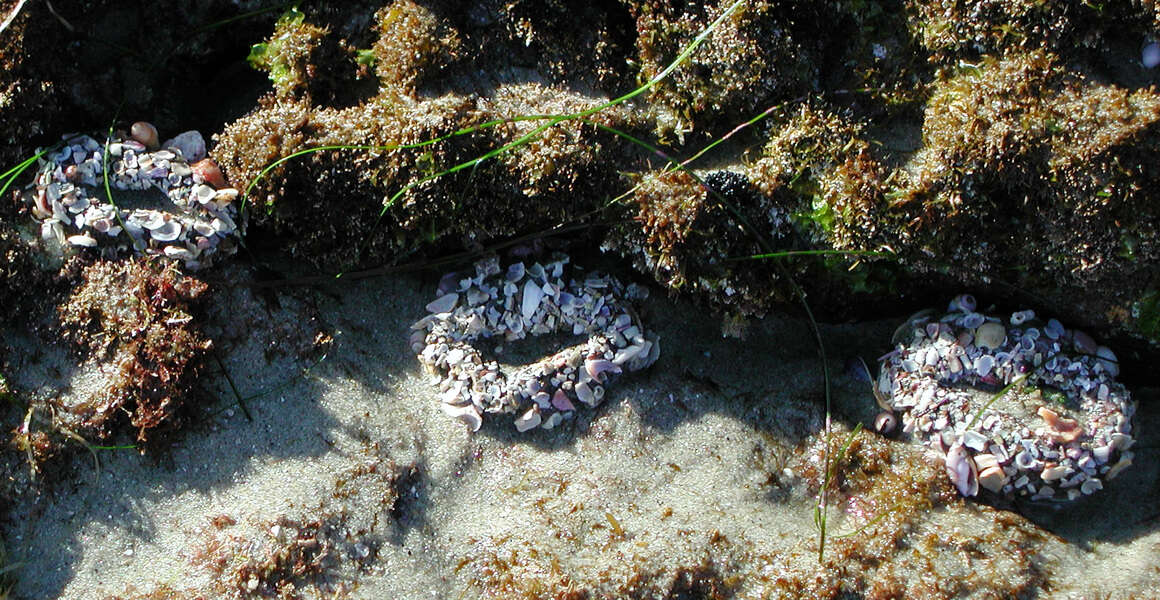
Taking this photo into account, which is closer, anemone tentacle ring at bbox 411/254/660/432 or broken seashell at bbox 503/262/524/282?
anemone tentacle ring at bbox 411/254/660/432

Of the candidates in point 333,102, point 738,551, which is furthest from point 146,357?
point 738,551

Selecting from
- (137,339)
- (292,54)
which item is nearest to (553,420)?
(137,339)

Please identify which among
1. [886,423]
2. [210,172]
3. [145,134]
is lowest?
[886,423]

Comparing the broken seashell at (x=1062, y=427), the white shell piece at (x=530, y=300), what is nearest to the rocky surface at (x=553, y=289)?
the white shell piece at (x=530, y=300)

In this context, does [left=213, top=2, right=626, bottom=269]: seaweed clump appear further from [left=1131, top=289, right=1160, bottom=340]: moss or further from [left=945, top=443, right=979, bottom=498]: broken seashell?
[left=1131, top=289, right=1160, bottom=340]: moss

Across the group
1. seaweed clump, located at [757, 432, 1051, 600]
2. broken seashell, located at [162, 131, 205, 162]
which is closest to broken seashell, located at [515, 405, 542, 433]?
seaweed clump, located at [757, 432, 1051, 600]

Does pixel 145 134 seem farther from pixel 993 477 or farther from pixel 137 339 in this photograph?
pixel 993 477

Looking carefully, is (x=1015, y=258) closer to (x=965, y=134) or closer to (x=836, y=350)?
(x=965, y=134)

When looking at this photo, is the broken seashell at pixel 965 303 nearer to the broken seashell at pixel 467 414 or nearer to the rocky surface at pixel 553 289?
the rocky surface at pixel 553 289

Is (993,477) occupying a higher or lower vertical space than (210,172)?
lower

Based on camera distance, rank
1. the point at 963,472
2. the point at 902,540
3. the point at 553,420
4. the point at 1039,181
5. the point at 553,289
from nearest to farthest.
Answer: the point at 1039,181 < the point at 902,540 < the point at 963,472 < the point at 553,420 < the point at 553,289

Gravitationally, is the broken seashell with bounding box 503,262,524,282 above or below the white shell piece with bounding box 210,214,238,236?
below
